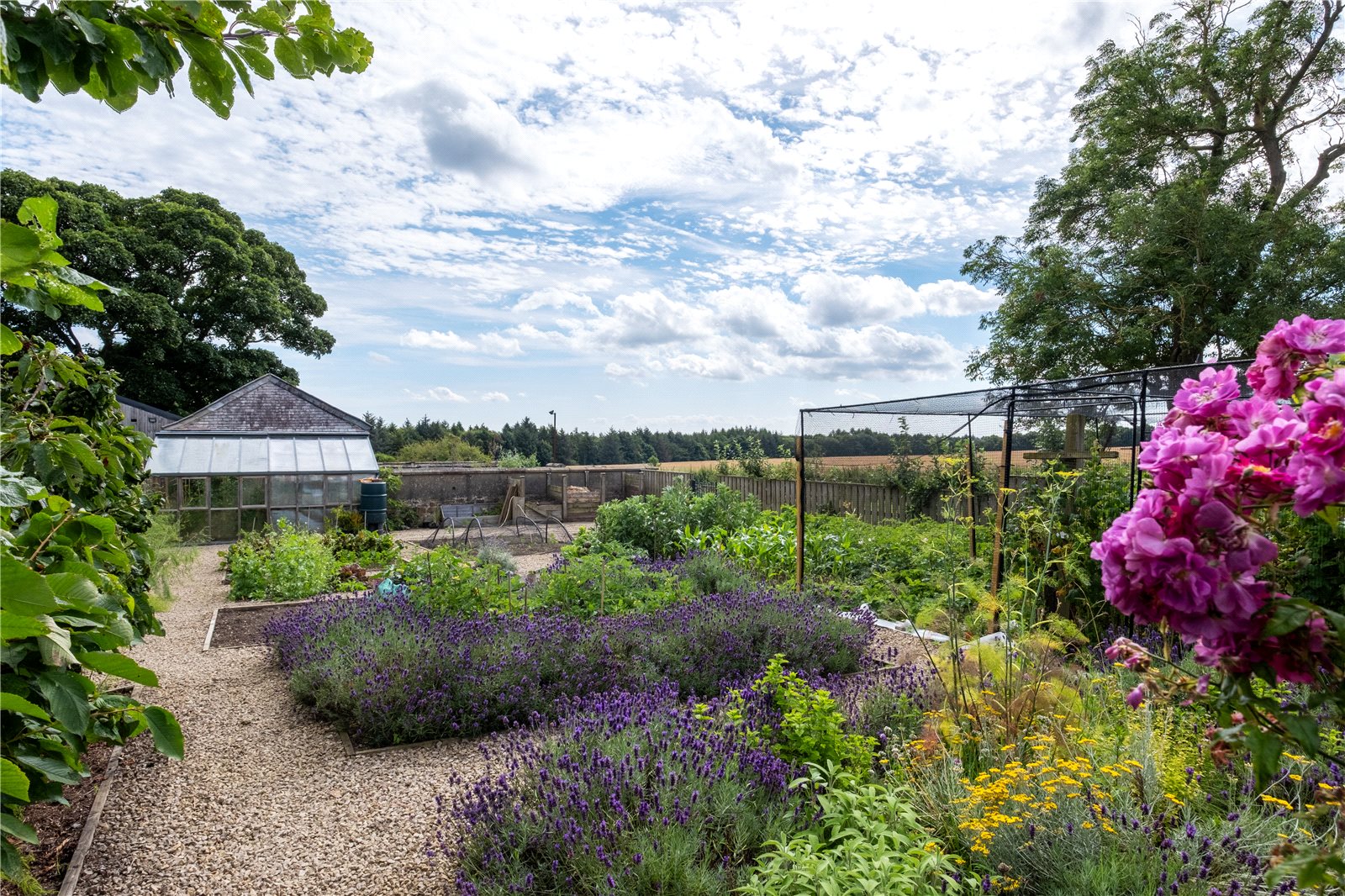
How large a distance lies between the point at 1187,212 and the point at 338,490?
1590 centimetres

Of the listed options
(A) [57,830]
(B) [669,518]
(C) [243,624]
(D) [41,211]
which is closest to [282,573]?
(C) [243,624]

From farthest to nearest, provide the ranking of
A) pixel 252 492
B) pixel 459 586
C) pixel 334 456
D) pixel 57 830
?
pixel 334 456, pixel 252 492, pixel 459 586, pixel 57 830

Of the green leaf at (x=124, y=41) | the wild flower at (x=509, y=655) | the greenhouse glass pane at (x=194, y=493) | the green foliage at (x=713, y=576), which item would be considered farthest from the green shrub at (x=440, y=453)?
the green leaf at (x=124, y=41)

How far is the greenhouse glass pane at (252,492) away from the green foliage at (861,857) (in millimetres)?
12390

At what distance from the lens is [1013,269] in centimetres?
1543

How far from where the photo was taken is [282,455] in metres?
12.9

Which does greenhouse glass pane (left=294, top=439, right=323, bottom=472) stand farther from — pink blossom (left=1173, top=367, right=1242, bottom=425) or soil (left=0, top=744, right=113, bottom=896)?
pink blossom (left=1173, top=367, right=1242, bottom=425)

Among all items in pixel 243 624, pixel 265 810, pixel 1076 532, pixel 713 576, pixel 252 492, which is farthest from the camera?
pixel 252 492

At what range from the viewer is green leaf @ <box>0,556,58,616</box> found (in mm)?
781

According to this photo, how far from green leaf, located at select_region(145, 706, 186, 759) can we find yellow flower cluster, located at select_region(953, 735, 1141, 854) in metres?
2.04

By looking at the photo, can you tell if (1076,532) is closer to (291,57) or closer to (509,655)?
(509,655)

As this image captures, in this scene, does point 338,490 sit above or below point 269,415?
below

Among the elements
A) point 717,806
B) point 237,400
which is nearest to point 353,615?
point 717,806

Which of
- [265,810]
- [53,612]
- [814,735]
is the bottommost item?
[265,810]
